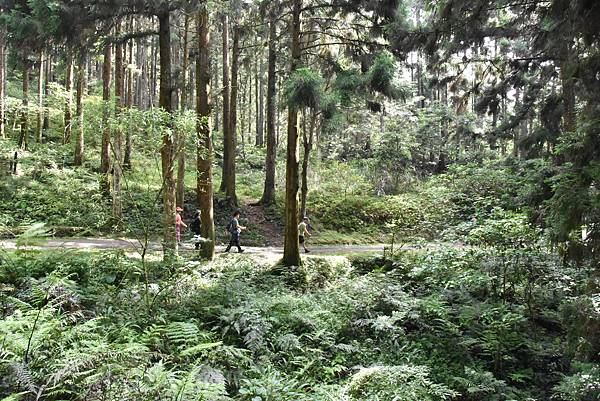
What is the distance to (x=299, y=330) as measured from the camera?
25.9 feet

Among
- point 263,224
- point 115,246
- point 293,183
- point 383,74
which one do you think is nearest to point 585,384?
point 383,74

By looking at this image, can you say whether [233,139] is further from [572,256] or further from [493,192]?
[572,256]

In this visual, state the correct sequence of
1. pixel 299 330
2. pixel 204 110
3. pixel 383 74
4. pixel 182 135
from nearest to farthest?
pixel 182 135 → pixel 299 330 → pixel 383 74 → pixel 204 110

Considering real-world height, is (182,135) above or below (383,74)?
below

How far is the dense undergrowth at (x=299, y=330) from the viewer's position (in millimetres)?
4129

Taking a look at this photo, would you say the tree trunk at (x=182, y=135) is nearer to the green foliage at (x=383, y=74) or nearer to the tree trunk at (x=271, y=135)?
the tree trunk at (x=271, y=135)

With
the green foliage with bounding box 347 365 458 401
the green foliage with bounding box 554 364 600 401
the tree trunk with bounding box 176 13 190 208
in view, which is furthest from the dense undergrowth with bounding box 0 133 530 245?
the green foliage with bounding box 347 365 458 401

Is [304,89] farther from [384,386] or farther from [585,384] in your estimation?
[585,384]

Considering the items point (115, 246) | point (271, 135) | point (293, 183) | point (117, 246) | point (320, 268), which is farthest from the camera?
point (271, 135)

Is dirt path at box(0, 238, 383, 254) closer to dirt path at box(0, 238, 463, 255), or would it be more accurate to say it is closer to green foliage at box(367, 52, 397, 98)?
dirt path at box(0, 238, 463, 255)

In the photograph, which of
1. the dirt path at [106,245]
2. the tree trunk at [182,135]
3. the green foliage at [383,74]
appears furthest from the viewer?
the dirt path at [106,245]

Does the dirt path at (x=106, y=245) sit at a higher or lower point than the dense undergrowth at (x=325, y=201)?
lower

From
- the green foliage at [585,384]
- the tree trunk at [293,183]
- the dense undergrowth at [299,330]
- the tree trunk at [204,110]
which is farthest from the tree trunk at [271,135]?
the green foliage at [585,384]

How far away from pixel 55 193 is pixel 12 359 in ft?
54.6
